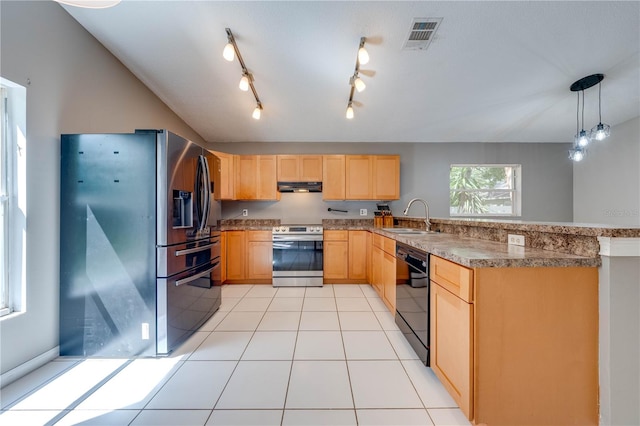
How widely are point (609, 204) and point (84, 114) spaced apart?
7.37 meters

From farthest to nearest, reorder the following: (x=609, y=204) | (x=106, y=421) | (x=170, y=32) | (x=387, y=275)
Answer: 1. (x=609, y=204)
2. (x=387, y=275)
3. (x=170, y=32)
4. (x=106, y=421)

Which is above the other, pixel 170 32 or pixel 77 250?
pixel 170 32

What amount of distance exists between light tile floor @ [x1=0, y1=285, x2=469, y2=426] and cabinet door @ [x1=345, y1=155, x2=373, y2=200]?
7.73 feet

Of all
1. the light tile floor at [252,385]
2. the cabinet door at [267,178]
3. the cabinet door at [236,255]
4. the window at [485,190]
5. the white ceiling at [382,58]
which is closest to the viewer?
the light tile floor at [252,385]

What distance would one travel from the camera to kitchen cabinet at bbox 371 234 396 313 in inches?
98.1

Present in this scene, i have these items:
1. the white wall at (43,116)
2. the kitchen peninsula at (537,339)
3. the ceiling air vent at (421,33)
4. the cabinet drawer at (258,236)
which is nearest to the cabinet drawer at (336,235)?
the cabinet drawer at (258,236)

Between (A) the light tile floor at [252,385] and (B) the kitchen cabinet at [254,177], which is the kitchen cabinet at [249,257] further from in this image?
(A) the light tile floor at [252,385]

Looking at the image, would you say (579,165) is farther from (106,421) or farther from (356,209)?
(106,421)

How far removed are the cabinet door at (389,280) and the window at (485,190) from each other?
2.70 metres

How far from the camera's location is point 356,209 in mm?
4547

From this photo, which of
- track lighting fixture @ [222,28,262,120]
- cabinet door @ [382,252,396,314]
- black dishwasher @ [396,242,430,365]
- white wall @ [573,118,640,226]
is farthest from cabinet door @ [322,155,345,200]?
white wall @ [573,118,640,226]

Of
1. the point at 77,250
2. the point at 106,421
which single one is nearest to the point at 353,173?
the point at 77,250

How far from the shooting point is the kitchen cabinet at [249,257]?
3854mm

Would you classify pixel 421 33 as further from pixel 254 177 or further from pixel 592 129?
pixel 254 177
